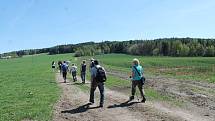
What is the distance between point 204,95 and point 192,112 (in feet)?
20.7

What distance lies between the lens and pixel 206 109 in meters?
16.7

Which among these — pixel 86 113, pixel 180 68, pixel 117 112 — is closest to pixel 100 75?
pixel 86 113

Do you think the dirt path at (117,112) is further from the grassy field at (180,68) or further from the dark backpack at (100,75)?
the grassy field at (180,68)

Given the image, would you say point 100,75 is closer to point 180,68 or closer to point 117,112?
point 117,112

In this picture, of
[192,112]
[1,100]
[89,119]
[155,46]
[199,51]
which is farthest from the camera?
[155,46]

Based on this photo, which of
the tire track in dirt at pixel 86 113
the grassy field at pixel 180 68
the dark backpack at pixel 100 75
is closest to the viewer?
the tire track in dirt at pixel 86 113

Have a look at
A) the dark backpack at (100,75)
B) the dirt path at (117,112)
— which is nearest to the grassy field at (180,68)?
the dirt path at (117,112)

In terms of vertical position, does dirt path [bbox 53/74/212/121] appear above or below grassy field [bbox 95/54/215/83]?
above

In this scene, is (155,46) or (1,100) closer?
(1,100)

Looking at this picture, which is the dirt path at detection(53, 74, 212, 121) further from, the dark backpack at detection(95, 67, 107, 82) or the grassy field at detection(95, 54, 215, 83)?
the grassy field at detection(95, 54, 215, 83)

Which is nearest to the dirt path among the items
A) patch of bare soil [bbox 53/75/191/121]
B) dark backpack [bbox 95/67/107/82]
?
patch of bare soil [bbox 53/75/191/121]

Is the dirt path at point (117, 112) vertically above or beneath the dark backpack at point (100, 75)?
beneath

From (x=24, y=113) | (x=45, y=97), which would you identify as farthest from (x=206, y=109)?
(x=45, y=97)

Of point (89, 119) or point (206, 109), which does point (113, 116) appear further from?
point (206, 109)
